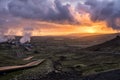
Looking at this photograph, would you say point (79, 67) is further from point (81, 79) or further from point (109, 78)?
point (109, 78)

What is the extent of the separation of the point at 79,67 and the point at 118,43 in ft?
308

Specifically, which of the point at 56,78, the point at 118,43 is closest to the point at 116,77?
the point at 56,78

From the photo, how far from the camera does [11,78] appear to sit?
77750mm

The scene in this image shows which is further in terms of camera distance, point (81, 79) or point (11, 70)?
point (11, 70)

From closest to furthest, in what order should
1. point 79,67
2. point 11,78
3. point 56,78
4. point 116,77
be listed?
point 116,77
point 11,78
point 56,78
point 79,67

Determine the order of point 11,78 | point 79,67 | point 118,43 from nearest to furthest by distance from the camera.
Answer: point 11,78, point 79,67, point 118,43

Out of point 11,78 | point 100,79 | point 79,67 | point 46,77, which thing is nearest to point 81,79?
point 100,79

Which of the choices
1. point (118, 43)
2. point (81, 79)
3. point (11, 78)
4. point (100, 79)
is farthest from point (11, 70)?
point (118, 43)

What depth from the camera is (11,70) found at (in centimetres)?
8675

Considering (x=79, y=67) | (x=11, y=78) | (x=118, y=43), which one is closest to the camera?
(x=11, y=78)

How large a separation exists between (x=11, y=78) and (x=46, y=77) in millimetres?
12657

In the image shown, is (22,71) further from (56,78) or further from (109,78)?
(109,78)

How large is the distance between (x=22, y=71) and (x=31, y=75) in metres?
4.65

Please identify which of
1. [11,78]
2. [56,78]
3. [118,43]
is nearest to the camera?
[11,78]
